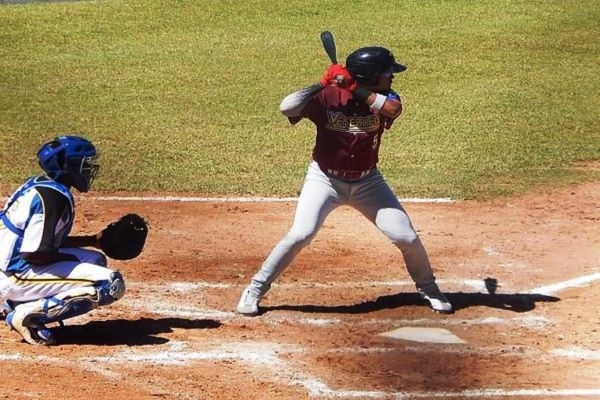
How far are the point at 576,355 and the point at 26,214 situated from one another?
137 inches

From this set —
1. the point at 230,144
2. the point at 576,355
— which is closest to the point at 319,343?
the point at 576,355

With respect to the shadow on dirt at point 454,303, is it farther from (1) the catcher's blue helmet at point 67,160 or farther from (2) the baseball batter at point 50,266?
(1) the catcher's blue helmet at point 67,160

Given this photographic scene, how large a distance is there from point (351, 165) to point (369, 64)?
0.69 meters

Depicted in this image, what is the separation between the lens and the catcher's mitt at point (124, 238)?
741 cm

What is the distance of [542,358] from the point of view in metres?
7.10

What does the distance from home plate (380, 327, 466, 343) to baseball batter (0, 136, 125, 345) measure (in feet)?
6.01

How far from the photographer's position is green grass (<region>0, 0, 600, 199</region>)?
12.3 metres

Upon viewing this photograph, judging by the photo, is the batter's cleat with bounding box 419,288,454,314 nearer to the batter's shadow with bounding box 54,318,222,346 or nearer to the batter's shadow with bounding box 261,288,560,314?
the batter's shadow with bounding box 261,288,560,314

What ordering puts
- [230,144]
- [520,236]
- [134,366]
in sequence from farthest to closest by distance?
[230,144], [520,236], [134,366]

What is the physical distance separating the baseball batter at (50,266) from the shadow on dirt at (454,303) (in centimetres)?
141

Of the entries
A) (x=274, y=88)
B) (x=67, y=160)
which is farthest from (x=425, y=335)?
→ (x=274, y=88)

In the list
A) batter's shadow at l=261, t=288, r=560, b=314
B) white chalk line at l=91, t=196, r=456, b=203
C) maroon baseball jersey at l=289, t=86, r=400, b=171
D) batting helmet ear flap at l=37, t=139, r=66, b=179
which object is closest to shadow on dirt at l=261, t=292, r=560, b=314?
batter's shadow at l=261, t=288, r=560, b=314

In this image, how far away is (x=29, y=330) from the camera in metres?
7.04

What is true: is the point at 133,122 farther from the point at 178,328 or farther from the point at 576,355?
the point at 576,355
